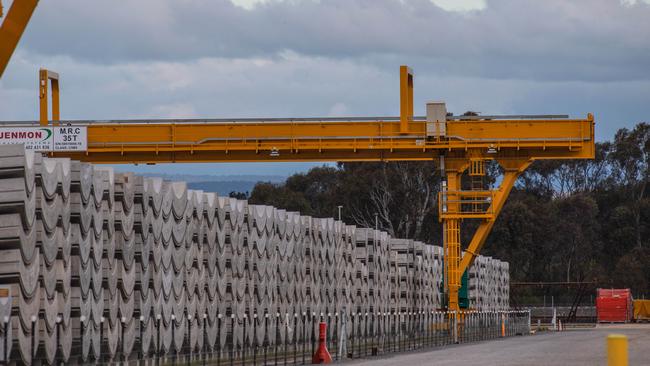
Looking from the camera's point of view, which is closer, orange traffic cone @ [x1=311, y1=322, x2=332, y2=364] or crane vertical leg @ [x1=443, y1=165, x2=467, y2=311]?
orange traffic cone @ [x1=311, y1=322, x2=332, y2=364]

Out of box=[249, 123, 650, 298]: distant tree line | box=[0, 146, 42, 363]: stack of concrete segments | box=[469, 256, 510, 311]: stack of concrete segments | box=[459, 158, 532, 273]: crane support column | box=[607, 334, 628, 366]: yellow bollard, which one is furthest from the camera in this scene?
box=[249, 123, 650, 298]: distant tree line

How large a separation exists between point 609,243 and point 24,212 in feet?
364

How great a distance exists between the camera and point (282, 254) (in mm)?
40312

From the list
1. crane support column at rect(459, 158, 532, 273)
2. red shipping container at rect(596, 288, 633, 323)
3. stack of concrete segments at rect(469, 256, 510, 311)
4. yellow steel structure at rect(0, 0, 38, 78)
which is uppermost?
yellow steel structure at rect(0, 0, 38, 78)

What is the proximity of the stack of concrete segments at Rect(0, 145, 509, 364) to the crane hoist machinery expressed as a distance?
1053cm

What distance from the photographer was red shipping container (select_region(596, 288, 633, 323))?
326 feet

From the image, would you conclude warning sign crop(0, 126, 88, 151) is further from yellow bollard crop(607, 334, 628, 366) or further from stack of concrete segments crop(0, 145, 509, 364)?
yellow bollard crop(607, 334, 628, 366)

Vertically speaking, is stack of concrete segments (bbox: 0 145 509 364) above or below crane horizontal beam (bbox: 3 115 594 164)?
below

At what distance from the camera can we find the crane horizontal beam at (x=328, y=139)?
5616 centimetres

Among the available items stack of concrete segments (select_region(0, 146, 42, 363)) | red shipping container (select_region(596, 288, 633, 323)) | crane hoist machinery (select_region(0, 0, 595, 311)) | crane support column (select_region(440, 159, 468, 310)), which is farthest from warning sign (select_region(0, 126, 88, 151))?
red shipping container (select_region(596, 288, 633, 323))

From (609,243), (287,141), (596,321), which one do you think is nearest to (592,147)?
(287,141)

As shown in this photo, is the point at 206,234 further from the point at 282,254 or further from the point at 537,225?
the point at 537,225

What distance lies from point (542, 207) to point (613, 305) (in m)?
20.8

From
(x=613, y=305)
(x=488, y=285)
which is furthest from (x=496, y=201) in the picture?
(x=613, y=305)
